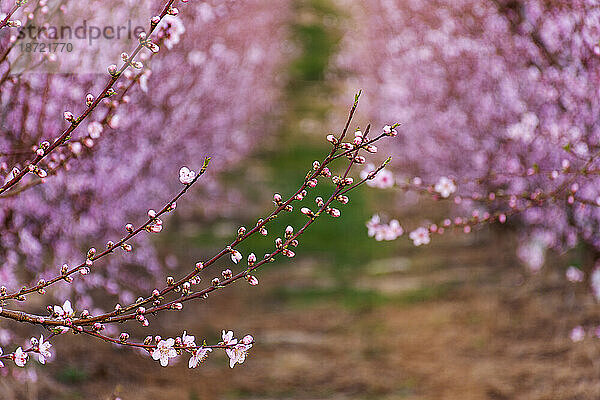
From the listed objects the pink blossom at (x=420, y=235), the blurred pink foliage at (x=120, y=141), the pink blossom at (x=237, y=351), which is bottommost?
the pink blossom at (x=237, y=351)

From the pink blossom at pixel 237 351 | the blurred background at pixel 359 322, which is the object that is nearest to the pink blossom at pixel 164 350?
the pink blossom at pixel 237 351

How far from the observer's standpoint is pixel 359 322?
290 inches

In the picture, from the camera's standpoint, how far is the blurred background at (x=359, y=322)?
5809 mm

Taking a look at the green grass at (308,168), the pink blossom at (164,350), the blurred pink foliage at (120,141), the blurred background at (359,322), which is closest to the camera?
the pink blossom at (164,350)

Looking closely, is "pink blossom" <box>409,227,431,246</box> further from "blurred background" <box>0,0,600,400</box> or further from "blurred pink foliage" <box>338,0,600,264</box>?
"blurred background" <box>0,0,600,400</box>

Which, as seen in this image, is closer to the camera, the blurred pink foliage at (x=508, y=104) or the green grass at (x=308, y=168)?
the blurred pink foliage at (x=508, y=104)

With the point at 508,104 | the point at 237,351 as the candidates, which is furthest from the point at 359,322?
the point at 237,351

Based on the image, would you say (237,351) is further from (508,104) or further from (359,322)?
(508,104)

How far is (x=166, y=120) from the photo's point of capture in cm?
722

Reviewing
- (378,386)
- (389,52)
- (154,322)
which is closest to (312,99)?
(389,52)

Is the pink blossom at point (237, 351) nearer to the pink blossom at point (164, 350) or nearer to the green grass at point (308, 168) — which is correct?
the pink blossom at point (164, 350)

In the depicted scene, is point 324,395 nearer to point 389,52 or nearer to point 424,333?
point 424,333

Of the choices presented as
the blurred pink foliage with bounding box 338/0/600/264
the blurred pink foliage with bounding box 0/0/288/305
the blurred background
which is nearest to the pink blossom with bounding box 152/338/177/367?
the blurred pink foliage with bounding box 0/0/288/305

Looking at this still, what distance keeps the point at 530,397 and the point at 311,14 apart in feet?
63.0
